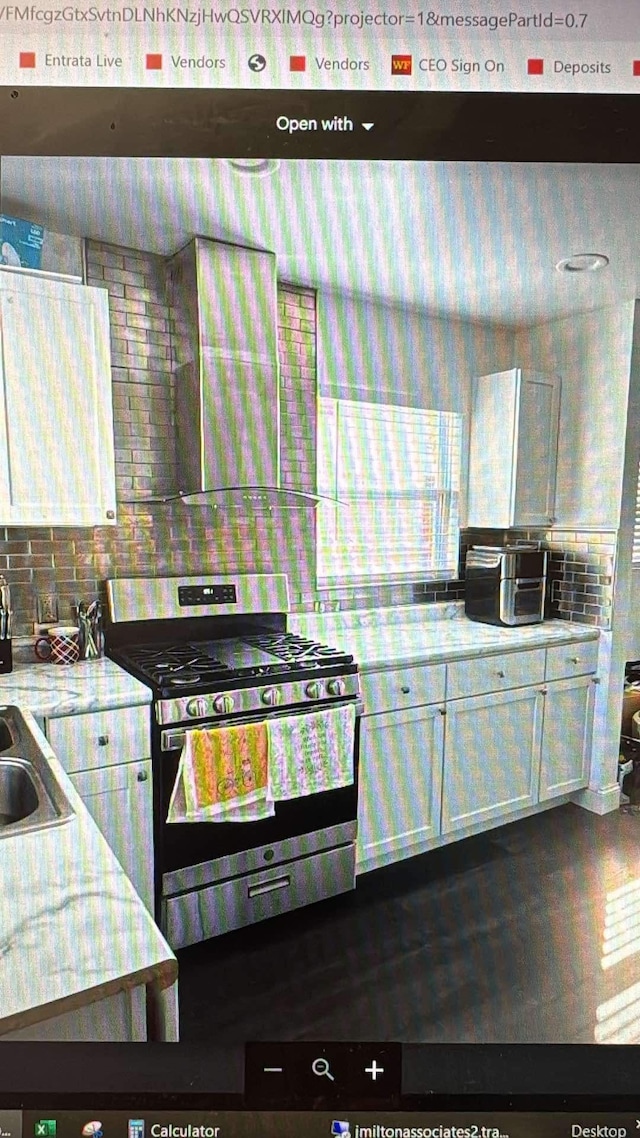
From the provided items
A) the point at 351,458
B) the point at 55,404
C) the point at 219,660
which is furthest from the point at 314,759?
the point at 55,404

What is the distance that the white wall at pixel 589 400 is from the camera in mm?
472

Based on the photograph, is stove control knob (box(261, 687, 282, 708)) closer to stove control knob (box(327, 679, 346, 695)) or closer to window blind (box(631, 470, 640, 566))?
stove control knob (box(327, 679, 346, 695))

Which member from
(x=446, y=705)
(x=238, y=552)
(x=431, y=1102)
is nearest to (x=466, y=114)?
(x=238, y=552)

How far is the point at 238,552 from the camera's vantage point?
0.65m

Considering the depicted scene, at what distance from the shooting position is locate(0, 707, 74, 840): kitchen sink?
25.6 inches

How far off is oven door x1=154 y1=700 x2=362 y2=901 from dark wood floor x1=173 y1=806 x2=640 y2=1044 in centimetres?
29

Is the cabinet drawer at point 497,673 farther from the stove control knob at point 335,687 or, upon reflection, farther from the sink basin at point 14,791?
the sink basin at point 14,791

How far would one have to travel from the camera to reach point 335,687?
1.15 metres

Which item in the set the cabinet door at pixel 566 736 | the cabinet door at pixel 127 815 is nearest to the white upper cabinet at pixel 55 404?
the cabinet door at pixel 127 815

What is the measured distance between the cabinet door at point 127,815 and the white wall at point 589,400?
2.69 ft

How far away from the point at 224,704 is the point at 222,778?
0.15m

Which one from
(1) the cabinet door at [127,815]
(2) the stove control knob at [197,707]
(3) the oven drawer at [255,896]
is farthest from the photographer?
(2) the stove control knob at [197,707]

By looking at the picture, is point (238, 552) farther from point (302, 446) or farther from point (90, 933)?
point (90, 933)

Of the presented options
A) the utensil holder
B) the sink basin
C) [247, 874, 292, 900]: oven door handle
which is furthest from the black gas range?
the utensil holder
